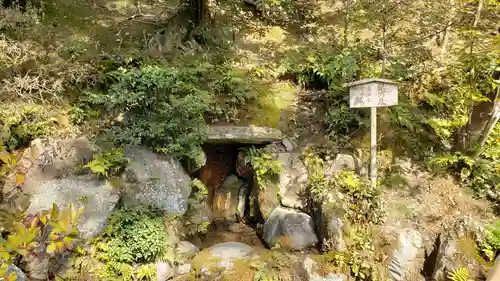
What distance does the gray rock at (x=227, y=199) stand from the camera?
854 centimetres

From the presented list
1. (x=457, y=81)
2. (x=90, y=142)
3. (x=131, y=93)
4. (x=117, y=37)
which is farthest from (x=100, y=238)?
(x=457, y=81)

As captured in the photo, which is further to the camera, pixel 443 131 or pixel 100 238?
pixel 443 131

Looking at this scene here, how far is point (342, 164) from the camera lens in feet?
25.2

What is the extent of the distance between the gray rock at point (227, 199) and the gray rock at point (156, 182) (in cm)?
154

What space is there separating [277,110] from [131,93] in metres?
3.69

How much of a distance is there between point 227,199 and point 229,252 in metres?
2.15

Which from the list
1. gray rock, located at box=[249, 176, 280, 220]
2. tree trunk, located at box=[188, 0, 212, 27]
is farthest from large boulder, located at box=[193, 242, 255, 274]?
tree trunk, located at box=[188, 0, 212, 27]

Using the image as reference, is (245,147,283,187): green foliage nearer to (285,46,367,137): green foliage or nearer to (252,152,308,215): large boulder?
(252,152,308,215): large boulder

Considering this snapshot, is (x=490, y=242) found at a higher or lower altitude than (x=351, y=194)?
lower

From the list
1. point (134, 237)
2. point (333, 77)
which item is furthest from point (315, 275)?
point (333, 77)

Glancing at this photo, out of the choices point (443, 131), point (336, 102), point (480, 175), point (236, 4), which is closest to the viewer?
point (480, 175)

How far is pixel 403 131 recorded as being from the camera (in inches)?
329

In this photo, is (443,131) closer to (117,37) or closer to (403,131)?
(403,131)

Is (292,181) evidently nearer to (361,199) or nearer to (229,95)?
(361,199)
